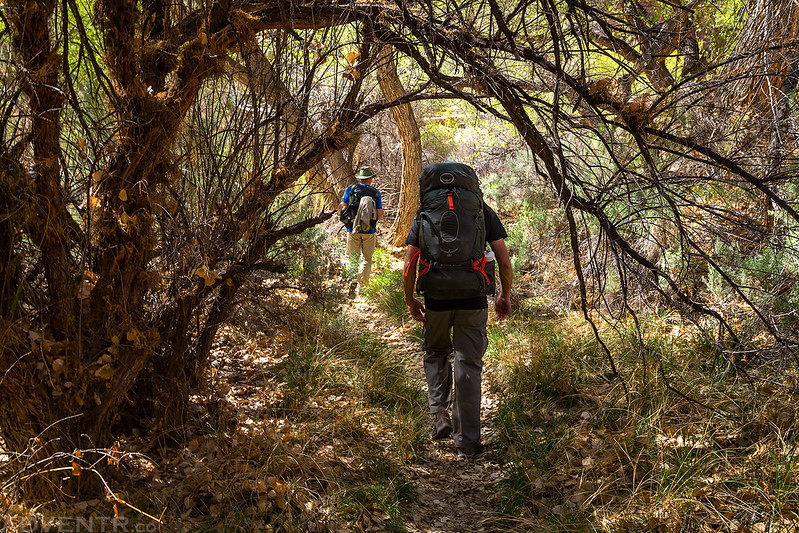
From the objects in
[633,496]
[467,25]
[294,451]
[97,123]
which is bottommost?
[633,496]

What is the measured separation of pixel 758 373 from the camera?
4367 millimetres

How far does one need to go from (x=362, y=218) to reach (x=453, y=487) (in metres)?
5.08

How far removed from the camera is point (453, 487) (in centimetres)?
407

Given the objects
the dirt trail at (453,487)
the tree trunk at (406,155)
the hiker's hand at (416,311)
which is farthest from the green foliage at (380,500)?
the tree trunk at (406,155)

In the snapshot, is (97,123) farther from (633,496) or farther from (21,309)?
(633,496)

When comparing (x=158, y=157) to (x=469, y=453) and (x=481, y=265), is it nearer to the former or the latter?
(x=481, y=265)

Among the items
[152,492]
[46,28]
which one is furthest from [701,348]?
[46,28]

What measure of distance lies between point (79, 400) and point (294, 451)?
1.38 m

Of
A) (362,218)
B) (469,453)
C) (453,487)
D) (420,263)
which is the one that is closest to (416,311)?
(420,263)

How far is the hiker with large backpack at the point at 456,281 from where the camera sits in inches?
162

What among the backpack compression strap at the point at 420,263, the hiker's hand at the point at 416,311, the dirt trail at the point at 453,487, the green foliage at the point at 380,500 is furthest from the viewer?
the hiker's hand at the point at 416,311

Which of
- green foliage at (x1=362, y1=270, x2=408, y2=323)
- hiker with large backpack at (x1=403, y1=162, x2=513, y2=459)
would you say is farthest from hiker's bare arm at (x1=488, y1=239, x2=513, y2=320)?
green foliage at (x1=362, y1=270, x2=408, y2=323)

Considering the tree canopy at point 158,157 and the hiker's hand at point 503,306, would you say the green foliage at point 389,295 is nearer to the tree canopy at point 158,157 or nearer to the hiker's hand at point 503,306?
the hiker's hand at point 503,306

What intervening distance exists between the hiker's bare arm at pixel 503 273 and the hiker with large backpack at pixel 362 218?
13.9 ft
